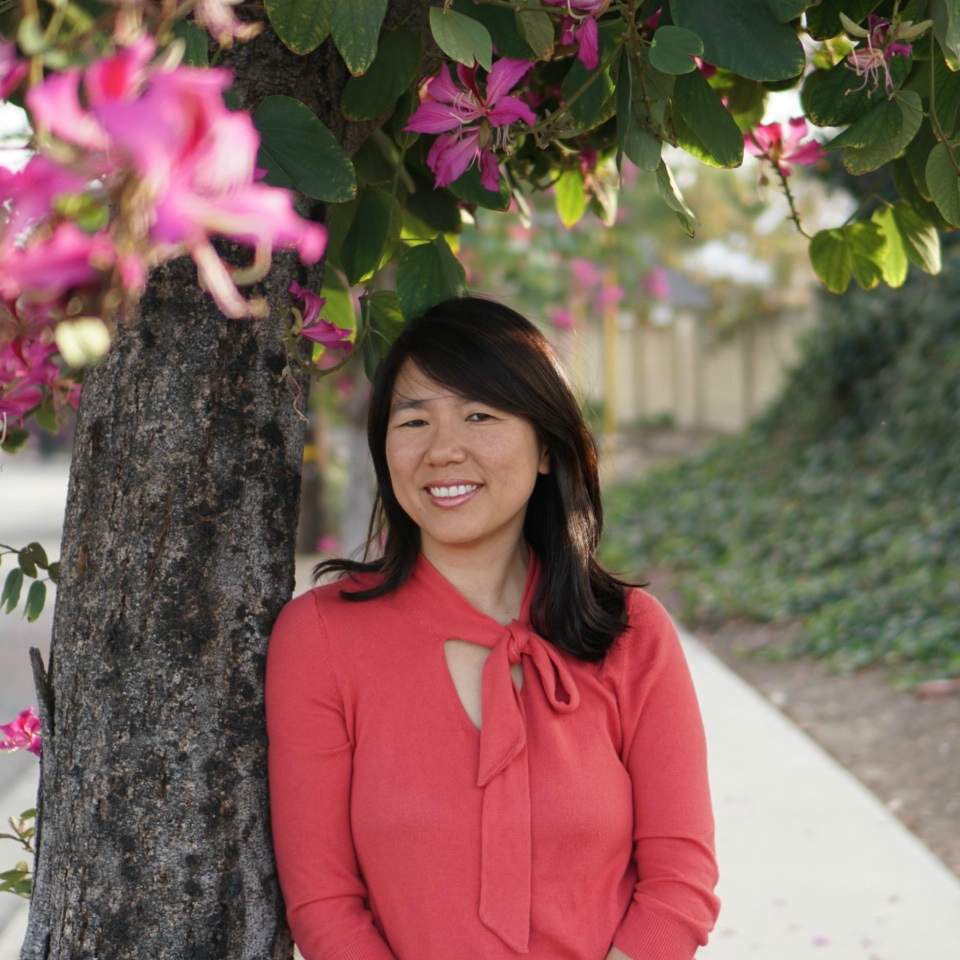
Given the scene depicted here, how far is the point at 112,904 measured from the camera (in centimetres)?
153

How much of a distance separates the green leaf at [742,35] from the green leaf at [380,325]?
2.08ft

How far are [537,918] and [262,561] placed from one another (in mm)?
638

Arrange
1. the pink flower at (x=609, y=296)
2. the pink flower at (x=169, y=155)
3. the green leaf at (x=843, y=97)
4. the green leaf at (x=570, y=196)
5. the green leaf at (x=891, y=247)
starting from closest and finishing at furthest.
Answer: the pink flower at (x=169, y=155)
the green leaf at (x=843, y=97)
the green leaf at (x=891, y=247)
the green leaf at (x=570, y=196)
the pink flower at (x=609, y=296)

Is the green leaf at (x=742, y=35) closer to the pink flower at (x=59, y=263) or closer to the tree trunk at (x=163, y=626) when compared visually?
the tree trunk at (x=163, y=626)

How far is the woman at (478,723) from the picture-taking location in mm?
1656

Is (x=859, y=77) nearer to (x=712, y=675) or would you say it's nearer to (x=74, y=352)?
(x=74, y=352)

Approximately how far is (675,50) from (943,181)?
1.50ft

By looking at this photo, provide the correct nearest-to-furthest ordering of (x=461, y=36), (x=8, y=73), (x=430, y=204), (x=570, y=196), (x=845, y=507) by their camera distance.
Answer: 1. (x=8, y=73)
2. (x=461, y=36)
3. (x=430, y=204)
4. (x=570, y=196)
5. (x=845, y=507)

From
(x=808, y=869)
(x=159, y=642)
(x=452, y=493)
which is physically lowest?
(x=808, y=869)

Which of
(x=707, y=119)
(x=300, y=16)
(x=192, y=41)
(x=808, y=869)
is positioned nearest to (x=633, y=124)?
(x=707, y=119)

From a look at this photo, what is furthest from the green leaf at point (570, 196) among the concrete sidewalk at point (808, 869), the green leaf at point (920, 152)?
the concrete sidewalk at point (808, 869)

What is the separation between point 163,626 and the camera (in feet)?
5.02

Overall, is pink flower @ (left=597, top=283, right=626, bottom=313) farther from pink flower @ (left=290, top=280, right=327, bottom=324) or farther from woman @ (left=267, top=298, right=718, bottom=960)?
pink flower @ (left=290, top=280, right=327, bottom=324)

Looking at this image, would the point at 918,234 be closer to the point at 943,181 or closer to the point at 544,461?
the point at 943,181
